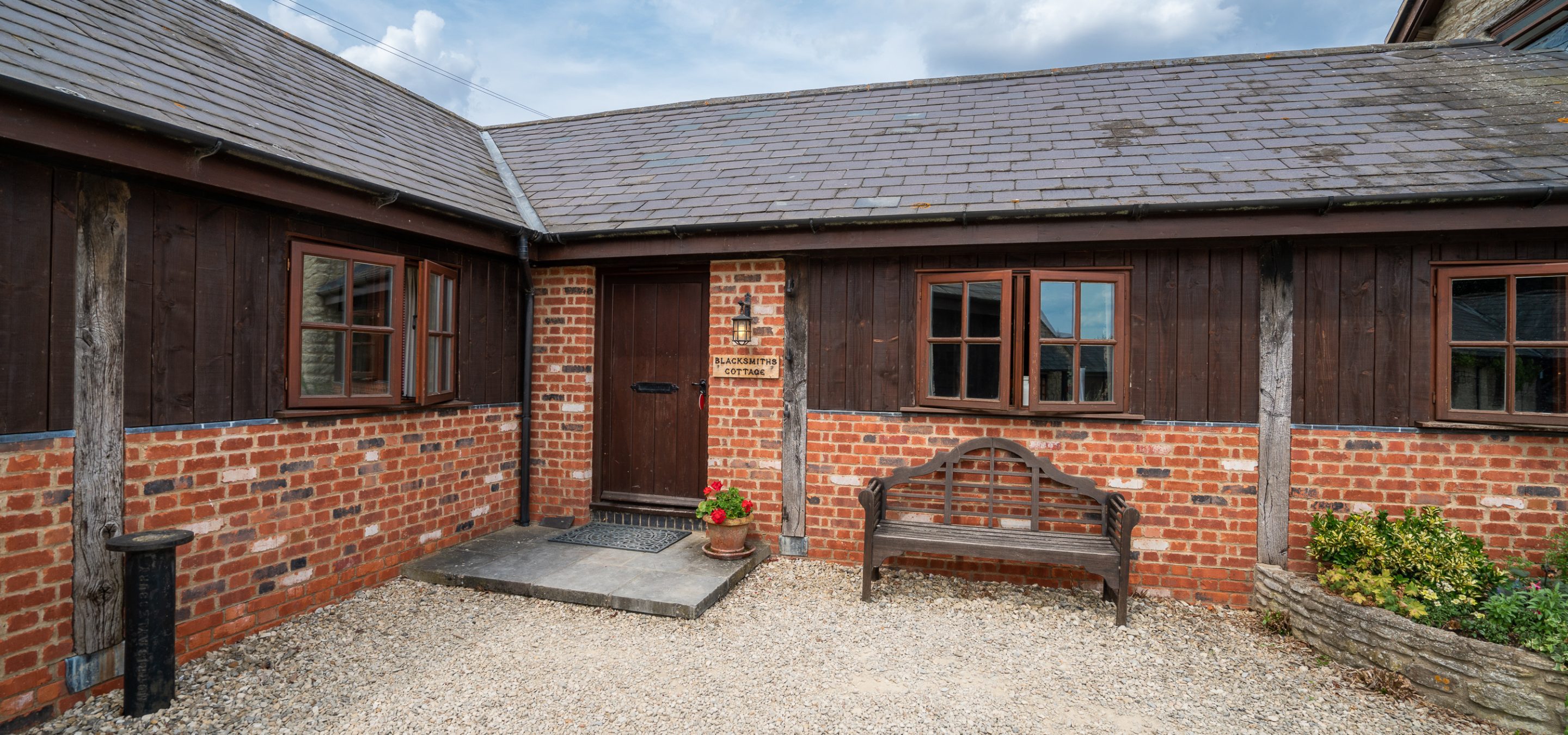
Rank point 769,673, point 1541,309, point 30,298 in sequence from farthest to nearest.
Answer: point 1541,309, point 769,673, point 30,298

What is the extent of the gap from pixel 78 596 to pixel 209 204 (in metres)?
2.04

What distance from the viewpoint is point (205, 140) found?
10.8ft

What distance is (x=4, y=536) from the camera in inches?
115

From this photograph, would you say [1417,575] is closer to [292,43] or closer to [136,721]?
[136,721]

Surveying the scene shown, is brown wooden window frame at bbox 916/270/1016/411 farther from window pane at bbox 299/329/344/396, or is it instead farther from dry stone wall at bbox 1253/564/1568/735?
window pane at bbox 299/329/344/396

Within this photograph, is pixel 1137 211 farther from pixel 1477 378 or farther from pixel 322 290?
pixel 322 290

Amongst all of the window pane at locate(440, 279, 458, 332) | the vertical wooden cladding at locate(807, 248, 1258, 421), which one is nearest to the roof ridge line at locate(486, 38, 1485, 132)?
the window pane at locate(440, 279, 458, 332)

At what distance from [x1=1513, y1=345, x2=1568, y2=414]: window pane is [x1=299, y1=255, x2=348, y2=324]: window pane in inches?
293

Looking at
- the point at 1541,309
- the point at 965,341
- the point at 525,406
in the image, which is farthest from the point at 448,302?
the point at 1541,309

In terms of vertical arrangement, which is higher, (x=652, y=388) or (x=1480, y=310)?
(x=1480, y=310)

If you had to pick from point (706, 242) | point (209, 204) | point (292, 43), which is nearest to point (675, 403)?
point (706, 242)

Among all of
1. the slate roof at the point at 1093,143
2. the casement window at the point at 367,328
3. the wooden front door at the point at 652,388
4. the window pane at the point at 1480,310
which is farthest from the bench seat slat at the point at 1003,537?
the casement window at the point at 367,328

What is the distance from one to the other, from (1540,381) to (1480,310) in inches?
21.0

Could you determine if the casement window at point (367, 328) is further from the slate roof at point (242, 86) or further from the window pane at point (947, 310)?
the window pane at point (947, 310)
